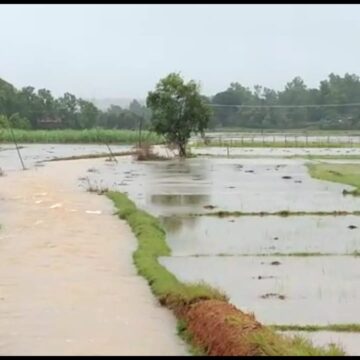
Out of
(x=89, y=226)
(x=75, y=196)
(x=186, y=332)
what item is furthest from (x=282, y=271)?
(x=75, y=196)

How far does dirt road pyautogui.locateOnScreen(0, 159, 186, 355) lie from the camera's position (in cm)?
657

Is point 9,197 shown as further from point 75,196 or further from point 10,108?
point 10,108

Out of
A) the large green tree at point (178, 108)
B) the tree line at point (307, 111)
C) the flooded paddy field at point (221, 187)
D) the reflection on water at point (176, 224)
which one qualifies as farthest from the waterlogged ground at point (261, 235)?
the tree line at point (307, 111)

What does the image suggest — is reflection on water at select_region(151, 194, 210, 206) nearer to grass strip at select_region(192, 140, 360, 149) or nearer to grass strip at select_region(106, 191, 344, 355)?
grass strip at select_region(106, 191, 344, 355)

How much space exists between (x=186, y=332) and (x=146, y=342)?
0.45 meters

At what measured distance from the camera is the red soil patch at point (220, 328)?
556cm

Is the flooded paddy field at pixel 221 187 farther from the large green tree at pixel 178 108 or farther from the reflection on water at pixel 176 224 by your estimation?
the large green tree at pixel 178 108

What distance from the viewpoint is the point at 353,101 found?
88188mm

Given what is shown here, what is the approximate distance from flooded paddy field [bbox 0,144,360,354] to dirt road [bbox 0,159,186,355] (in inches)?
38.3

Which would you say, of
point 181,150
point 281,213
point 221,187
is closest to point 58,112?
point 181,150

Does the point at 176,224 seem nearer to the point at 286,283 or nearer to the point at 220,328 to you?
the point at 286,283

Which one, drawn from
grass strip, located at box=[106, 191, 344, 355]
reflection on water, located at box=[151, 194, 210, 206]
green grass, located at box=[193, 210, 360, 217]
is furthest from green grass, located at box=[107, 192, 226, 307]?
green grass, located at box=[193, 210, 360, 217]

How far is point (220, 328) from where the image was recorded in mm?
6078

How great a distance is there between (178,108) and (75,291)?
29.7m
